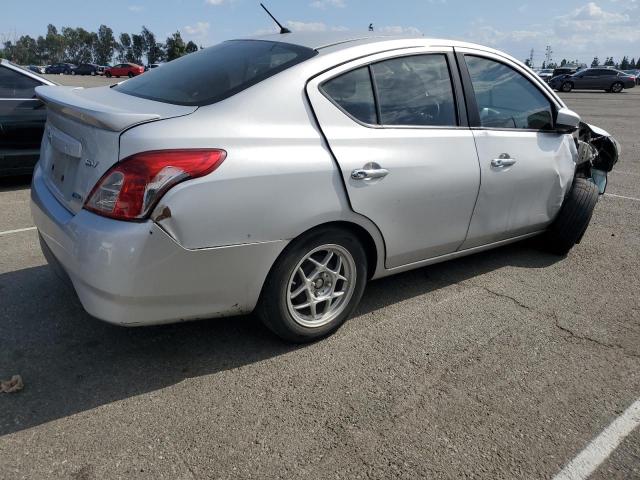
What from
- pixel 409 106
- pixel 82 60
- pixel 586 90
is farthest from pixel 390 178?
pixel 82 60

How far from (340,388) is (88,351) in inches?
53.3

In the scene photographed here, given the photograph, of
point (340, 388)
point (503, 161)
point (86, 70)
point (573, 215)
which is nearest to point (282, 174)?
point (340, 388)

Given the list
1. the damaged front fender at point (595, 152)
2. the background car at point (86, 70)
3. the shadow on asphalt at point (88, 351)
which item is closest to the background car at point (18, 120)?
the shadow on asphalt at point (88, 351)

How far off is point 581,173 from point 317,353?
10.7 ft

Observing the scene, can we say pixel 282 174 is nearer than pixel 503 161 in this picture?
Yes

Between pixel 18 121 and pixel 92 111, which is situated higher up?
pixel 92 111

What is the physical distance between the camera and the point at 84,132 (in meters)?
2.56

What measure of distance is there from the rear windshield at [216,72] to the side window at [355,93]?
220 millimetres

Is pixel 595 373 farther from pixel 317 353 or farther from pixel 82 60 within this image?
pixel 82 60

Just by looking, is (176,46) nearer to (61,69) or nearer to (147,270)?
(61,69)

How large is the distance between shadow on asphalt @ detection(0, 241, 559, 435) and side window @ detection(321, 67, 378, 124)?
4.14 feet

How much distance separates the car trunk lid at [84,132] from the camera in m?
2.40

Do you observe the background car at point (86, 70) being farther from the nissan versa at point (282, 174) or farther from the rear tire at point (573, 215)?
the rear tire at point (573, 215)

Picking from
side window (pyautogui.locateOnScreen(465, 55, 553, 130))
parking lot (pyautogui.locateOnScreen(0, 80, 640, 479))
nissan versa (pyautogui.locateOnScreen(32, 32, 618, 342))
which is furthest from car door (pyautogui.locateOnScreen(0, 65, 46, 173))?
side window (pyautogui.locateOnScreen(465, 55, 553, 130))
